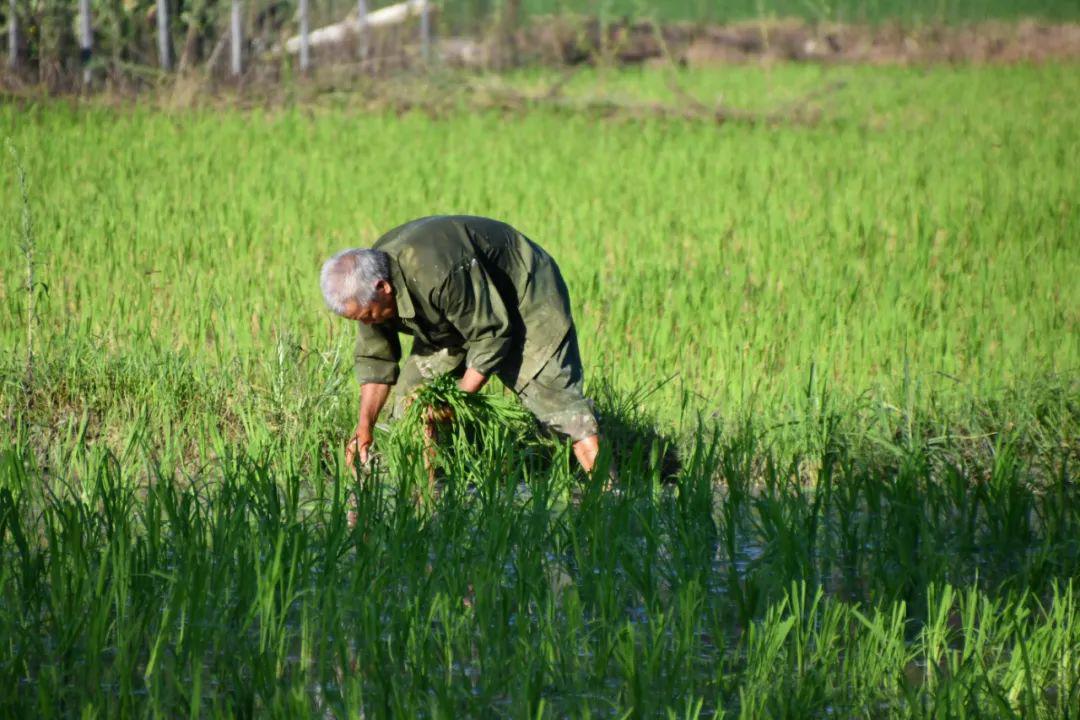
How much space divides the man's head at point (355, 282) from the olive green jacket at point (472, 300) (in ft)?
0.37

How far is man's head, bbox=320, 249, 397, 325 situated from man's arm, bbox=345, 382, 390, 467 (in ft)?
1.44

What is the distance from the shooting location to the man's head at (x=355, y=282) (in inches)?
150

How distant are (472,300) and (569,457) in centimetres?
63

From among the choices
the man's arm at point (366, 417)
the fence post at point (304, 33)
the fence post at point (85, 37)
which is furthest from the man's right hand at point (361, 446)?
the fence post at point (304, 33)

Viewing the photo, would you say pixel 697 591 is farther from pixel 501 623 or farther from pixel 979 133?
pixel 979 133

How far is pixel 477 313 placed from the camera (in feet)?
13.2

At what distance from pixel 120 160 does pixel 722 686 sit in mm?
6832

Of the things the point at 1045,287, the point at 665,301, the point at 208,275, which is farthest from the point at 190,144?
the point at 1045,287

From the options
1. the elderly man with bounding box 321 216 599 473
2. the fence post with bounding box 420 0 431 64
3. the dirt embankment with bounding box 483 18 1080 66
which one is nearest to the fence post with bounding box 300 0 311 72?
the fence post with bounding box 420 0 431 64

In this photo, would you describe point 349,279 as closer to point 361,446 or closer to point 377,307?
point 377,307

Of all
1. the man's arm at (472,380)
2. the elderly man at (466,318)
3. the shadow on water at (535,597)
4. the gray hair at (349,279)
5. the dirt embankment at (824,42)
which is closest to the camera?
the shadow on water at (535,597)

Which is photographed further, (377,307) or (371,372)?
(371,372)

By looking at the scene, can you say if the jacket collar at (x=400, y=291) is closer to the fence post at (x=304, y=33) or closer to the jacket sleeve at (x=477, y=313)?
the jacket sleeve at (x=477, y=313)

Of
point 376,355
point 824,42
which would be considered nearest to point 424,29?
point 824,42
